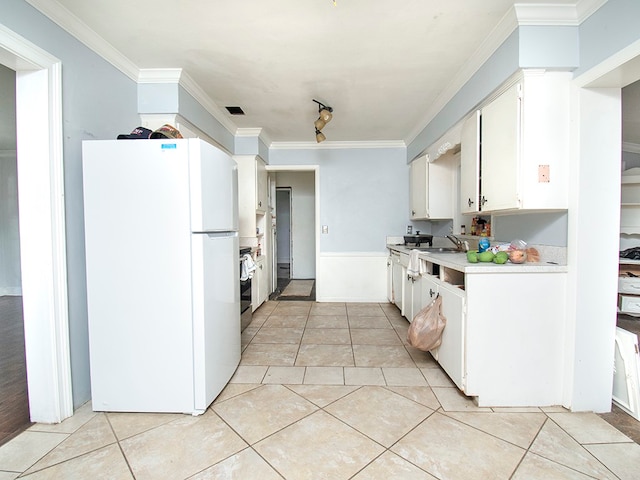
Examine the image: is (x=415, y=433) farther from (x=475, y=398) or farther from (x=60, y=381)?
(x=60, y=381)

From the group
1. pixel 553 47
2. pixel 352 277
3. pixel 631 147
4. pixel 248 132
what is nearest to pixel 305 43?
pixel 553 47

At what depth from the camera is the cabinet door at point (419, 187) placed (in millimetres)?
3394

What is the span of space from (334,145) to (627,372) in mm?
3675

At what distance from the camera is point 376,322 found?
327 cm

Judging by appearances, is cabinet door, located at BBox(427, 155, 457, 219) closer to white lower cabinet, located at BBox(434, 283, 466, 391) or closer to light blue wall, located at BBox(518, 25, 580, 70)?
white lower cabinet, located at BBox(434, 283, 466, 391)

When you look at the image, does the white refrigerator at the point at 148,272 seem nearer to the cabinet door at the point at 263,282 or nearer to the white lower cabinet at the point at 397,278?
the cabinet door at the point at 263,282

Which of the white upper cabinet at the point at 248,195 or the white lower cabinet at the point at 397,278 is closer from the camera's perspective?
the white lower cabinet at the point at 397,278

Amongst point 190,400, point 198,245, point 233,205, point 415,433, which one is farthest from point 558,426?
point 233,205

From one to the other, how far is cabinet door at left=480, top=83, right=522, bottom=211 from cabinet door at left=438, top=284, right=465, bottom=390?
0.66 metres

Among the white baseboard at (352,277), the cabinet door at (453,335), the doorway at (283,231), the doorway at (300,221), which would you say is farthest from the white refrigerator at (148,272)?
the doorway at (283,231)

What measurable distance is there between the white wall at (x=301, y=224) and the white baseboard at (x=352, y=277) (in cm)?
197

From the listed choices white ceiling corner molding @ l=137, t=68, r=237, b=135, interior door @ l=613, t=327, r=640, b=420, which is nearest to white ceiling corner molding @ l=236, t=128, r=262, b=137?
white ceiling corner molding @ l=137, t=68, r=237, b=135

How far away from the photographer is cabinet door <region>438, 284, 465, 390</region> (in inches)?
67.7

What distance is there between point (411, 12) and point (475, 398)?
2389 mm
